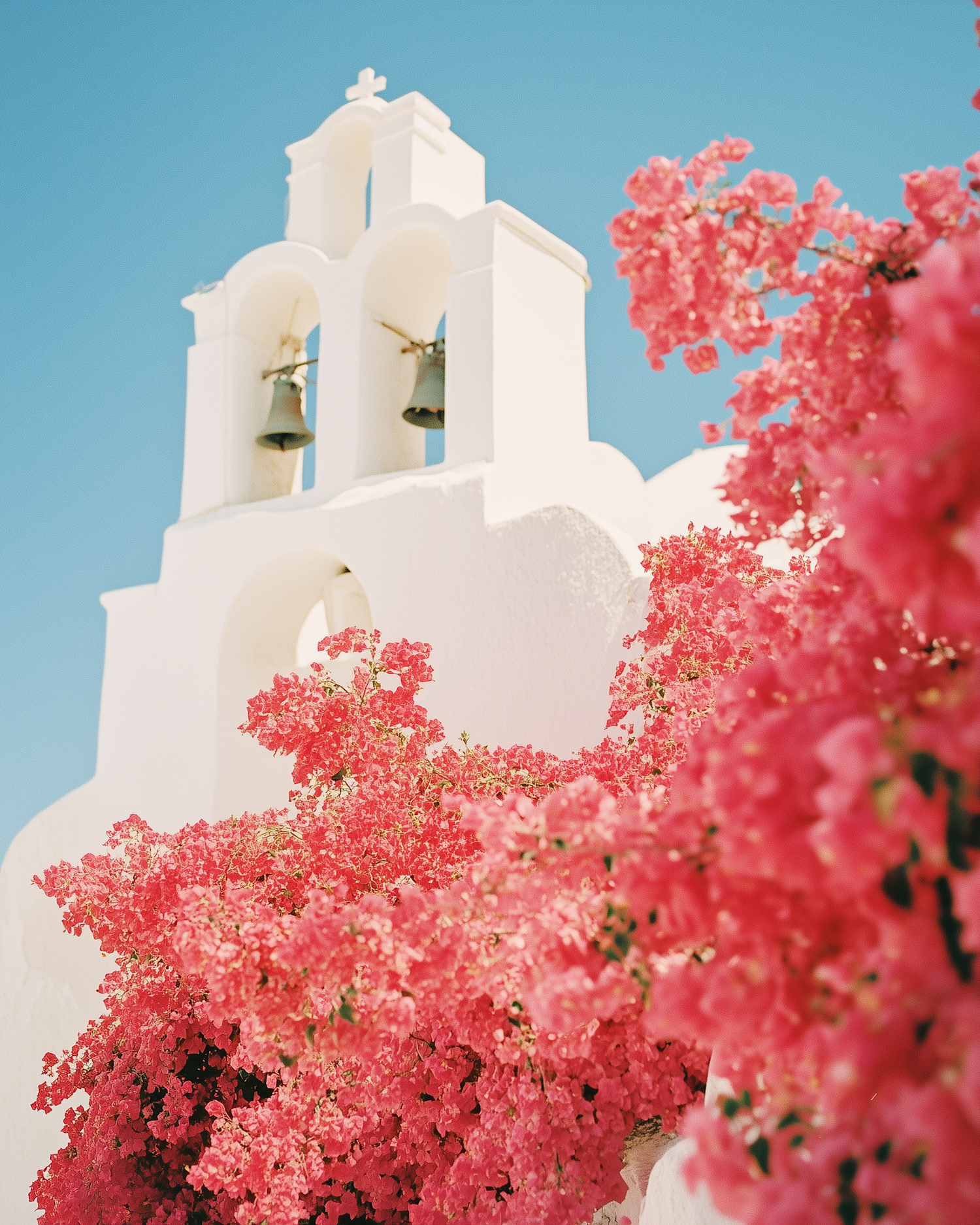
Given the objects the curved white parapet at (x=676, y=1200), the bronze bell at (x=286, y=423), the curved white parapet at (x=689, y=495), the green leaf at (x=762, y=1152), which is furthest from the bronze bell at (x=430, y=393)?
the green leaf at (x=762, y=1152)

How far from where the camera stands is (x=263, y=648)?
21.7ft

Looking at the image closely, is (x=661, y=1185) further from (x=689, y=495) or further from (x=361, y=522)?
(x=689, y=495)

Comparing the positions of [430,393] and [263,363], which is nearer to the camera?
[430,393]

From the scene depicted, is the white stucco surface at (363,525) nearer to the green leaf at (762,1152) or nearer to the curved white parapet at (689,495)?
the curved white parapet at (689,495)

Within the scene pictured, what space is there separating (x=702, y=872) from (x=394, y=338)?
610 cm

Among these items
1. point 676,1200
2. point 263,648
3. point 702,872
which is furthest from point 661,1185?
point 263,648

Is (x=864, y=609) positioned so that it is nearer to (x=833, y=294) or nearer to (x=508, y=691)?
(x=833, y=294)

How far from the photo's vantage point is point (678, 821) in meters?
1.10

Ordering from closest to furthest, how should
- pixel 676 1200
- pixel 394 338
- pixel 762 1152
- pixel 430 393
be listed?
pixel 762 1152 → pixel 676 1200 → pixel 430 393 → pixel 394 338

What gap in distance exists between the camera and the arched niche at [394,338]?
21.0ft

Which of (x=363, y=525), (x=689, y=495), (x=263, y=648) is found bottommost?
(x=263, y=648)

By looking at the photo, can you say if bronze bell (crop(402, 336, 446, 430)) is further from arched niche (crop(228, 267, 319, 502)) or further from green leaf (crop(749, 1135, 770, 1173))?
green leaf (crop(749, 1135, 770, 1173))

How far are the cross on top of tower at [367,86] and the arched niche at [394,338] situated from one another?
4.03ft

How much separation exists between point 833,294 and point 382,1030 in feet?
4.94
